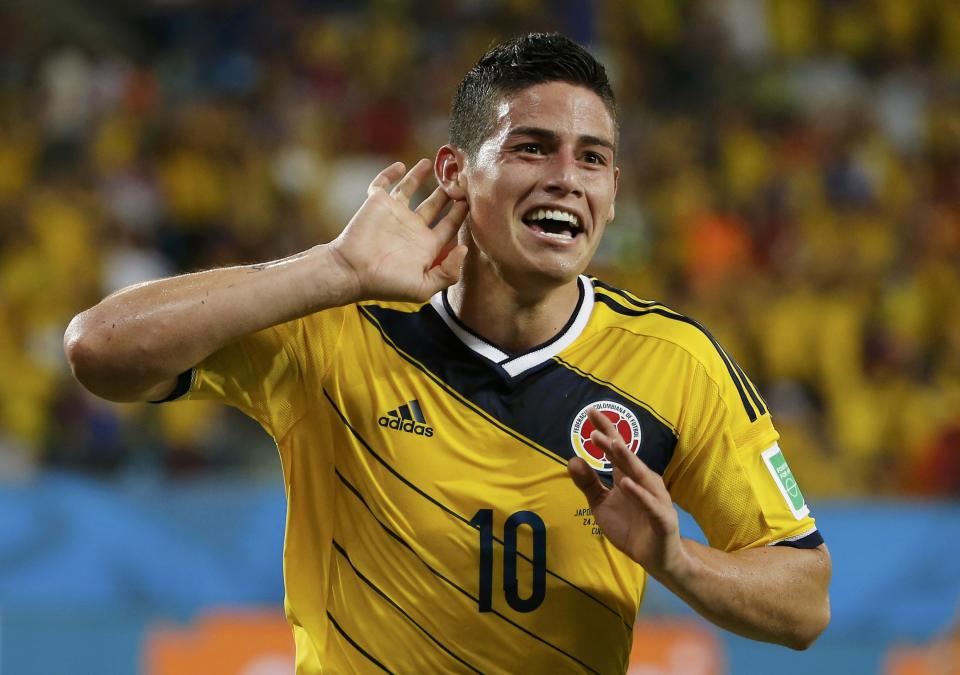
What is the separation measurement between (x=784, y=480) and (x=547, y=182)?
87 centimetres

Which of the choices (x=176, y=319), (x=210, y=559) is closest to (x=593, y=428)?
(x=176, y=319)

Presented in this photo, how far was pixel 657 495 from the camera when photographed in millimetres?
2613

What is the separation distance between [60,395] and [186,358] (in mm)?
5680

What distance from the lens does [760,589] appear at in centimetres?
280

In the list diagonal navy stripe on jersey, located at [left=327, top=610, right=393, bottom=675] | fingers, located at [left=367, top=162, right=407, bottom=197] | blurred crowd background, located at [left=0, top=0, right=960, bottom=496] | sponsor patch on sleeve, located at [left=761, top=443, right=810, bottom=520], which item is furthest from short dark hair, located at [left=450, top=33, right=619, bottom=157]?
blurred crowd background, located at [left=0, top=0, right=960, bottom=496]

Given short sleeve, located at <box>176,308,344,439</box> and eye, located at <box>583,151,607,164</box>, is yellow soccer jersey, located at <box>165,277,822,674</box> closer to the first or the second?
short sleeve, located at <box>176,308,344,439</box>

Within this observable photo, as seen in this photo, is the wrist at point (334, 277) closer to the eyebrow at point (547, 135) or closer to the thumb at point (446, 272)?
the thumb at point (446, 272)

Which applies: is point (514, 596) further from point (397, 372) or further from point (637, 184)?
point (637, 184)

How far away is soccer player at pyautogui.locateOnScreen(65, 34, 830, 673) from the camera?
294 cm

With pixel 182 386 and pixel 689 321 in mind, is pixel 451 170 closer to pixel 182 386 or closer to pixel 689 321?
pixel 689 321

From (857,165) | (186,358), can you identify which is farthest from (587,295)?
(857,165)

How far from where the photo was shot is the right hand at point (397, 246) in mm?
2857

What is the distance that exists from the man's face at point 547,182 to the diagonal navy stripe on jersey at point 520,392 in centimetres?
23

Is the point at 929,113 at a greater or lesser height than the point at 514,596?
greater
